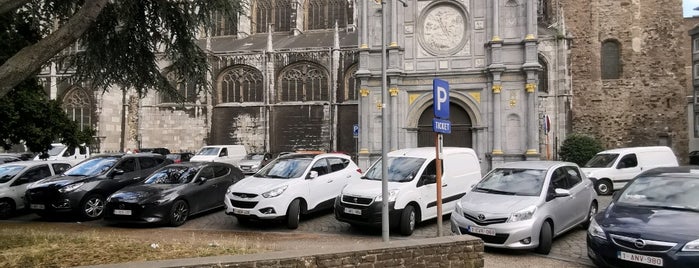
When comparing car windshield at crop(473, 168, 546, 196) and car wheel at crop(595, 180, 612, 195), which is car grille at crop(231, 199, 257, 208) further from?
car wheel at crop(595, 180, 612, 195)

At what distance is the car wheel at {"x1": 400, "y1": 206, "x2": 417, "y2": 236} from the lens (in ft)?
29.5

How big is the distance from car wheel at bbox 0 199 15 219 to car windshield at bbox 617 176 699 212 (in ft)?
45.8

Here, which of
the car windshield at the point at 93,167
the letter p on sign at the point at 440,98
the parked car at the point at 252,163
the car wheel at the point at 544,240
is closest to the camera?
the car wheel at the point at 544,240

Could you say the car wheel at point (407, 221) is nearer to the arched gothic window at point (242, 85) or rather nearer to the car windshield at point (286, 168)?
the car windshield at point (286, 168)

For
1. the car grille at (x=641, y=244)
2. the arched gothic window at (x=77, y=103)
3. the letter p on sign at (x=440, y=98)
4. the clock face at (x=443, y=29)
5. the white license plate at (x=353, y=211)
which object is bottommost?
the white license plate at (x=353, y=211)

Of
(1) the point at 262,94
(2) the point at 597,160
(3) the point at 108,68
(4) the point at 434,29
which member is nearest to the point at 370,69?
(4) the point at 434,29

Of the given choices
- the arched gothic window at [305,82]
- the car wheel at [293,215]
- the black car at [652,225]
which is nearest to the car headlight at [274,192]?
the car wheel at [293,215]

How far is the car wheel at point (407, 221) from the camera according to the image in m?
8.98

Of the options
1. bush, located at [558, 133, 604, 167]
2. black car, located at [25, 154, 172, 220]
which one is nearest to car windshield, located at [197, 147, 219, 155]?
black car, located at [25, 154, 172, 220]

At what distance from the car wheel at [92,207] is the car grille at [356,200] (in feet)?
20.8

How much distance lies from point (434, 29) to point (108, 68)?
12.6 meters

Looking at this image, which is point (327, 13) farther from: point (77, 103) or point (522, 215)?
point (522, 215)

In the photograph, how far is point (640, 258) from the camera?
556 cm

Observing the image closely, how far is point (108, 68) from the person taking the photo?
9.84 metres
